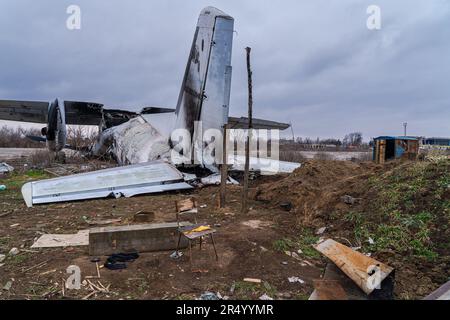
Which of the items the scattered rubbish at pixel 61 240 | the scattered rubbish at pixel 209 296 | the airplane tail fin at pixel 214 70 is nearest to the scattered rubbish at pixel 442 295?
the scattered rubbish at pixel 209 296

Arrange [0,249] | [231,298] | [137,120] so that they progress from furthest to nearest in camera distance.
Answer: [137,120], [0,249], [231,298]

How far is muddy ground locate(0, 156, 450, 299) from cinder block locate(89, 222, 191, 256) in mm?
136

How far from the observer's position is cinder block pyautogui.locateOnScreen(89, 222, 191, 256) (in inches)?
158

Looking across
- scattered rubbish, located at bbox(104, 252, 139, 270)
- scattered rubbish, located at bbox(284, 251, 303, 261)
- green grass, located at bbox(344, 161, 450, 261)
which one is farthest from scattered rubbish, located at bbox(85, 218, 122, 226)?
green grass, located at bbox(344, 161, 450, 261)

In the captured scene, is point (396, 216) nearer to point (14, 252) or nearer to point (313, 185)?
point (313, 185)

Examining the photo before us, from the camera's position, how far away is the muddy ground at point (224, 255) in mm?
3104

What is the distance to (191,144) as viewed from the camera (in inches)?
344

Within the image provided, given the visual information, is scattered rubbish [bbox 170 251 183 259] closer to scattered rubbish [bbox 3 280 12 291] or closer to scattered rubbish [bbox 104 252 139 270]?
scattered rubbish [bbox 104 252 139 270]

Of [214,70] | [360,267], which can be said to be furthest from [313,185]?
[360,267]

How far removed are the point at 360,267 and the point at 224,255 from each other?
5.44 feet

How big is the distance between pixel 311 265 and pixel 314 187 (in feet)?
12.0

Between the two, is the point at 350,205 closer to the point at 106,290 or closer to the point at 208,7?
the point at 106,290

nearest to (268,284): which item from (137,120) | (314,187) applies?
(314,187)

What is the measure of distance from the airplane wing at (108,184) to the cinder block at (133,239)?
3.26 m
